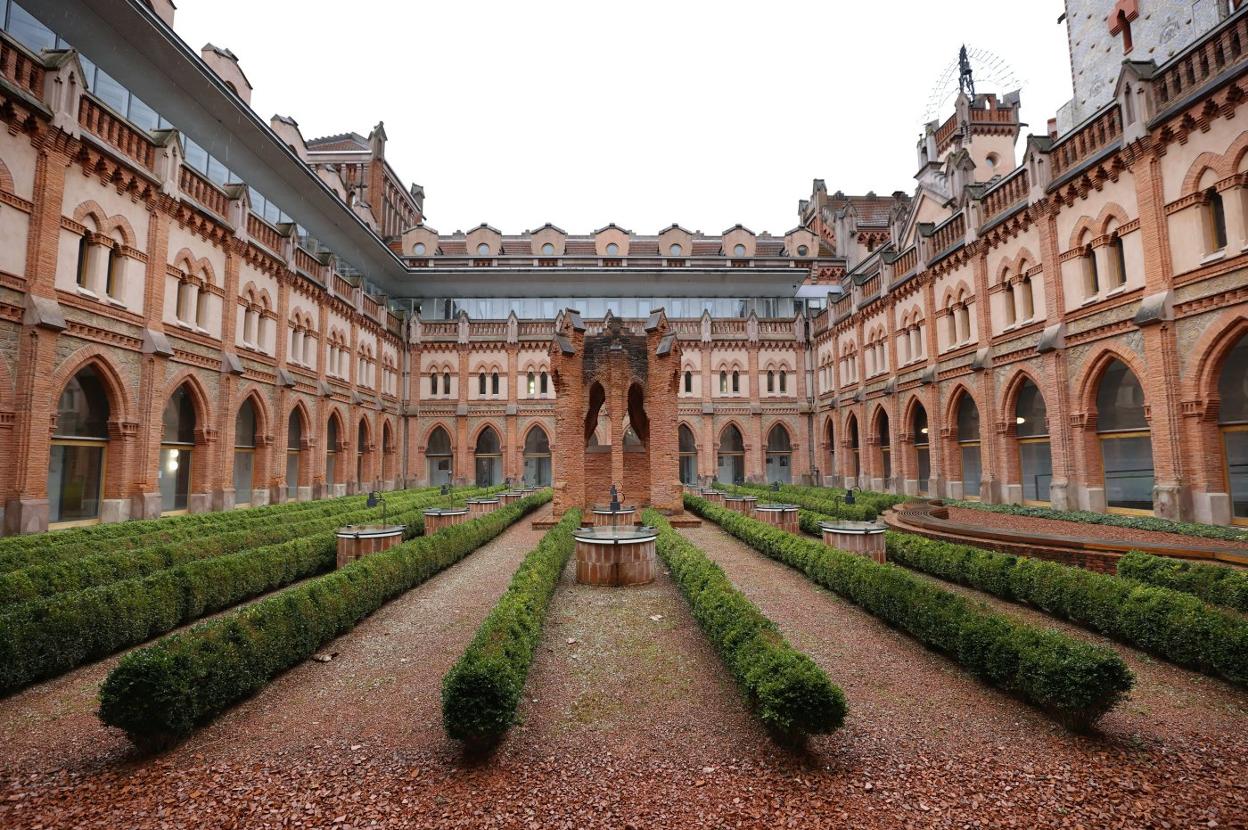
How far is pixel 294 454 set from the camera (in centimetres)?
2491

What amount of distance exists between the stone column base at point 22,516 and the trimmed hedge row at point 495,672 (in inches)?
483

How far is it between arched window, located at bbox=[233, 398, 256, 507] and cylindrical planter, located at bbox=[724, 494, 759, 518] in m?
17.9

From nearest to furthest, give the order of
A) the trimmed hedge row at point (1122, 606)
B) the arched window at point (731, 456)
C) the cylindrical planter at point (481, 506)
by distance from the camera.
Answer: the trimmed hedge row at point (1122, 606)
the cylindrical planter at point (481, 506)
the arched window at point (731, 456)

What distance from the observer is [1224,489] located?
12945 millimetres

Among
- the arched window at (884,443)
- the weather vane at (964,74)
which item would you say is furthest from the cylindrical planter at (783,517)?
the weather vane at (964,74)

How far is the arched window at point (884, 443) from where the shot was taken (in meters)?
29.0

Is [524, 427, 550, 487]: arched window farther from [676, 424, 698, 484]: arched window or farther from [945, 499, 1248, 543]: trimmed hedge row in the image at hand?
[945, 499, 1248, 543]: trimmed hedge row

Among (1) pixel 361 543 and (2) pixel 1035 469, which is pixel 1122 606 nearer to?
(1) pixel 361 543

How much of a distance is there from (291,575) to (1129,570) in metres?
14.1

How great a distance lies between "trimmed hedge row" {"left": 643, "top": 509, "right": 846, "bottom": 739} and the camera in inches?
181

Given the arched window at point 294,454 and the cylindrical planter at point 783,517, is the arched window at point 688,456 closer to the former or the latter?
the cylindrical planter at point 783,517

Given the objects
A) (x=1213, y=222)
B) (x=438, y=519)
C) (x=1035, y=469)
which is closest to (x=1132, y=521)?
(x=1035, y=469)

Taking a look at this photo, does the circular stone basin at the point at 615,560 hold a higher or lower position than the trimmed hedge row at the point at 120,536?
lower

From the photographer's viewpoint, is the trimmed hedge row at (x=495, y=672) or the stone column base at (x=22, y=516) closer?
the trimmed hedge row at (x=495, y=672)
